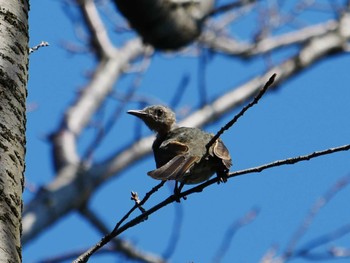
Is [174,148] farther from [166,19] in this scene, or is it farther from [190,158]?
[166,19]

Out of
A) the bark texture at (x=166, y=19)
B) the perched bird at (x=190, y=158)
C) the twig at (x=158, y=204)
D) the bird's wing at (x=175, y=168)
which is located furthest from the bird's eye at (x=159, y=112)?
the twig at (x=158, y=204)

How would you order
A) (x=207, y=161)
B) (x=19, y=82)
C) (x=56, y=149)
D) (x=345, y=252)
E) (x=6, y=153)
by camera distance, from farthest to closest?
(x=56, y=149) → (x=345, y=252) → (x=207, y=161) → (x=19, y=82) → (x=6, y=153)

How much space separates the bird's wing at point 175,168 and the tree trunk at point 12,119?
0.77 metres

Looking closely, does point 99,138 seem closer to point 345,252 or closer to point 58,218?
point 58,218

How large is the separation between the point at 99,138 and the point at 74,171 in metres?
0.66

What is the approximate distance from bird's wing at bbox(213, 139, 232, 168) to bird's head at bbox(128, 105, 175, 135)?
1.58 meters

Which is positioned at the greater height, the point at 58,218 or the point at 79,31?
the point at 79,31

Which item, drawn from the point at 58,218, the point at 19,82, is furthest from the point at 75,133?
the point at 19,82

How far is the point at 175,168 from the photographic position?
301 cm

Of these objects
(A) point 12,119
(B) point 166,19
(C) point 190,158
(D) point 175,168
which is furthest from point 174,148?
(B) point 166,19

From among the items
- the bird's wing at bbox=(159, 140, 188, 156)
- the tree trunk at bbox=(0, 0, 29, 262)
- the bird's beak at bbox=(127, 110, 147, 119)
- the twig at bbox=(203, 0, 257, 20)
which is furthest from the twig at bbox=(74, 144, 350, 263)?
the twig at bbox=(203, 0, 257, 20)

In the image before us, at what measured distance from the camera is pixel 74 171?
22.0ft

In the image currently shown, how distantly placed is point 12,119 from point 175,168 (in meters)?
1.21

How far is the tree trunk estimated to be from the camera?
1737 mm
